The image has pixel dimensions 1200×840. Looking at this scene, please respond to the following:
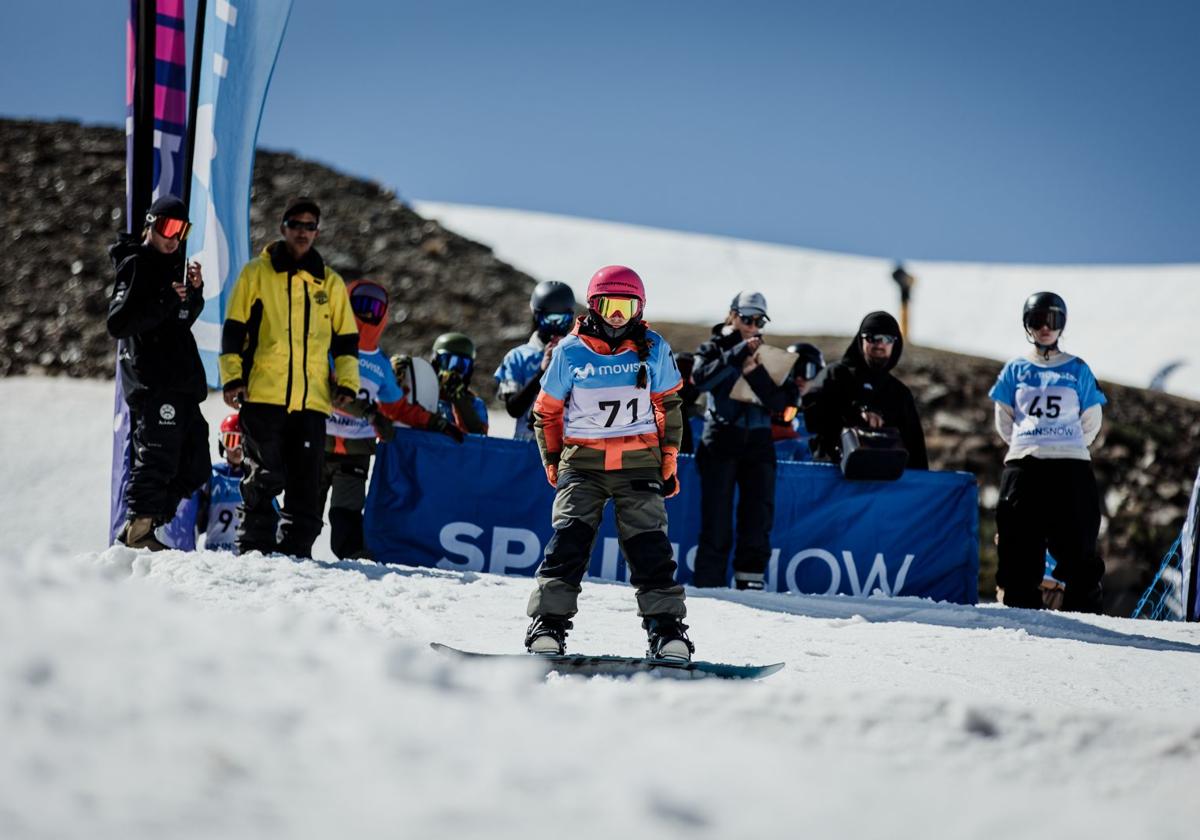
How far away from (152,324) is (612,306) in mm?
2650

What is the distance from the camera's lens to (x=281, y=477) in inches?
248

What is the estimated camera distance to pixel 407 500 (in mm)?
7480

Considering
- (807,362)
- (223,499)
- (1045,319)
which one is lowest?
(223,499)

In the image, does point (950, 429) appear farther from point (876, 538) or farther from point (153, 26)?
point (153, 26)

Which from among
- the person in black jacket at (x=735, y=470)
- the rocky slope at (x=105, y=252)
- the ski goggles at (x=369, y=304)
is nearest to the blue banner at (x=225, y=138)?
the ski goggles at (x=369, y=304)

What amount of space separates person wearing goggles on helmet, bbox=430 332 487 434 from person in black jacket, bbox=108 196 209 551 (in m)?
2.22

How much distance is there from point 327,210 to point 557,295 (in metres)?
18.9

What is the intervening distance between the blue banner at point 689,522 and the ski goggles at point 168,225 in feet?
6.15

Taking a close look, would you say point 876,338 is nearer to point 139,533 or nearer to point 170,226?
point 170,226

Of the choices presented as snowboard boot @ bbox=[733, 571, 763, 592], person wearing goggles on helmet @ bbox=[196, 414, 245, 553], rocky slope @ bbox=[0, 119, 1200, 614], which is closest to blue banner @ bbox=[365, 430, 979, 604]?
snowboard boot @ bbox=[733, 571, 763, 592]

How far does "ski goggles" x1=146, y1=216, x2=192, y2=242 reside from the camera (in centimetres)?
624

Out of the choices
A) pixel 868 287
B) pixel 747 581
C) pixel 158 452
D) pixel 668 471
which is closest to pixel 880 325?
pixel 747 581

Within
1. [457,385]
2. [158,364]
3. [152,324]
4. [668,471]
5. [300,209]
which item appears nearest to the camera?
[668,471]

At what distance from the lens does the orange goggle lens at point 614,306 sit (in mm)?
4883
